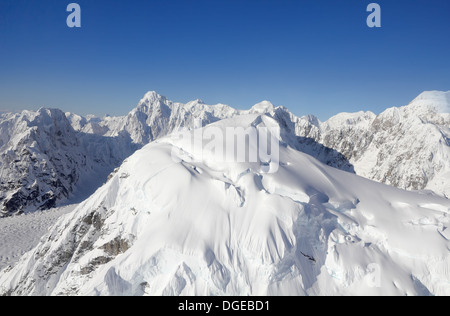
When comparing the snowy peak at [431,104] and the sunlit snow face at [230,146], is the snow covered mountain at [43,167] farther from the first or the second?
the snowy peak at [431,104]

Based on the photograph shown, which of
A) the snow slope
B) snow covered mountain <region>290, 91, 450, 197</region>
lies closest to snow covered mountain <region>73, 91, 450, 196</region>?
snow covered mountain <region>290, 91, 450, 197</region>

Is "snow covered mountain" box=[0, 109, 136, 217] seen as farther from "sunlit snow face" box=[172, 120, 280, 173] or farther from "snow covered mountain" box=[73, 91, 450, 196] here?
"sunlit snow face" box=[172, 120, 280, 173]

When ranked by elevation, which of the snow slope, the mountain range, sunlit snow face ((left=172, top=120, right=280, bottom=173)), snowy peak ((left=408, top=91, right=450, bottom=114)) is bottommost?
the snow slope

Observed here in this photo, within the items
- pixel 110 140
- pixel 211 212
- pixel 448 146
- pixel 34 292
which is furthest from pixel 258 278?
pixel 110 140

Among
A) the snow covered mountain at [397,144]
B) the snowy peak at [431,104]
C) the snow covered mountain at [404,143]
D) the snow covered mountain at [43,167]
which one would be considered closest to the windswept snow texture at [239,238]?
the snow covered mountain at [397,144]

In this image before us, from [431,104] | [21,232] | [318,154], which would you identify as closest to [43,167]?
[21,232]

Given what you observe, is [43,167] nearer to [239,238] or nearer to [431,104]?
[239,238]

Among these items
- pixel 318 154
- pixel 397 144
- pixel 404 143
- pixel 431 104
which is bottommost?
pixel 318 154
